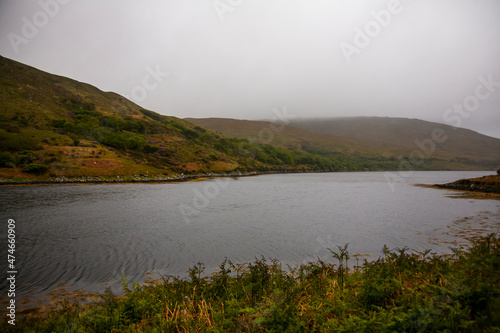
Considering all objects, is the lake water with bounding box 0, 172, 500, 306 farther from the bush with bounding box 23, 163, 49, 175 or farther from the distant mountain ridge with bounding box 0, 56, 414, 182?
the distant mountain ridge with bounding box 0, 56, 414, 182

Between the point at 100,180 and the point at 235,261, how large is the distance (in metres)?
59.3

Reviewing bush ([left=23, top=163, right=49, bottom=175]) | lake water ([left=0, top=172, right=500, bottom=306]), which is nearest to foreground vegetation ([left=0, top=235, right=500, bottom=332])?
lake water ([left=0, top=172, right=500, bottom=306])

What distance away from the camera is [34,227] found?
20078 millimetres

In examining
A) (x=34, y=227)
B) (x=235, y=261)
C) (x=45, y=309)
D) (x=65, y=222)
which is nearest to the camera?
(x=45, y=309)

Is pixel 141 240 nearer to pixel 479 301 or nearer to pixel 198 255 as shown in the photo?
pixel 198 255

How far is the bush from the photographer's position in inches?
2210

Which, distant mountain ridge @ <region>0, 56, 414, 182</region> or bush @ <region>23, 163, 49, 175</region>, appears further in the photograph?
distant mountain ridge @ <region>0, 56, 414, 182</region>

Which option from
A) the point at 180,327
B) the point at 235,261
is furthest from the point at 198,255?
the point at 180,327

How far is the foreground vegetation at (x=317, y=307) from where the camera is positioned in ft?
14.8

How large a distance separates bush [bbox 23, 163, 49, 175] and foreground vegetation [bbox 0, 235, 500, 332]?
6462cm

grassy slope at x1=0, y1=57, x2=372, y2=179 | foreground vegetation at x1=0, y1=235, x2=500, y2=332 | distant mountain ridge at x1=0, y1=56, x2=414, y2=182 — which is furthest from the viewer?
grassy slope at x1=0, y1=57, x2=372, y2=179

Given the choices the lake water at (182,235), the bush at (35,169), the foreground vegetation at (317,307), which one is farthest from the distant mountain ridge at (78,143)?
the foreground vegetation at (317,307)

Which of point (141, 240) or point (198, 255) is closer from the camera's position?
point (198, 255)

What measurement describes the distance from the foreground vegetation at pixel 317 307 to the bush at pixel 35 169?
64.6 metres
